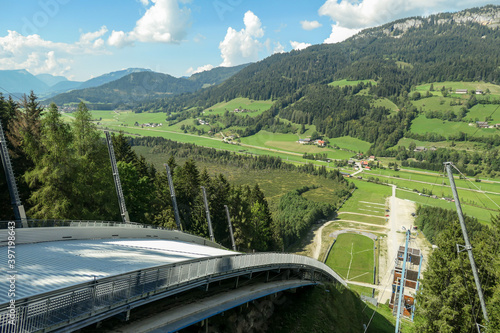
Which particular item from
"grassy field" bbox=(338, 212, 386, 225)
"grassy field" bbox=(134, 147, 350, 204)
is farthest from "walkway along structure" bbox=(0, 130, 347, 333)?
"grassy field" bbox=(134, 147, 350, 204)

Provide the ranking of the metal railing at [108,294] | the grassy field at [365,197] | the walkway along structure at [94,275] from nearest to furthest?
the metal railing at [108,294] → the walkway along structure at [94,275] → the grassy field at [365,197]

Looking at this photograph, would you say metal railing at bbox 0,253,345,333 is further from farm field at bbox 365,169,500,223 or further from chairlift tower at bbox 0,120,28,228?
farm field at bbox 365,169,500,223

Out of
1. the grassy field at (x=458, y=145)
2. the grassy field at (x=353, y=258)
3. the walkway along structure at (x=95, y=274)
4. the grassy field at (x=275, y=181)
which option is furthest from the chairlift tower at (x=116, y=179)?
the grassy field at (x=458, y=145)

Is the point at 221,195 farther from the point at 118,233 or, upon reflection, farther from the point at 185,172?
the point at 118,233

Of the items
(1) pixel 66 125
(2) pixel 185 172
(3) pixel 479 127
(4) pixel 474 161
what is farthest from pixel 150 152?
(3) pixel 479 127

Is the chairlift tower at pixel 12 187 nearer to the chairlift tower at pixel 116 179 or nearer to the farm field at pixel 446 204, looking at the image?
the chairlift tower at pixel 116 179

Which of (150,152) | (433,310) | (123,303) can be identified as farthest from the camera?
(150,152)
